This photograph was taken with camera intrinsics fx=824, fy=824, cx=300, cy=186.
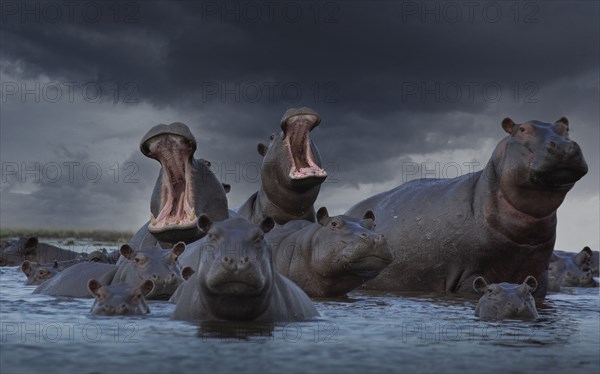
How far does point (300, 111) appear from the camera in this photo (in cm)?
1174

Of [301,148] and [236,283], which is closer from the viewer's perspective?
[236,283]

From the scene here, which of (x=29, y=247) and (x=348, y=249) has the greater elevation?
(x=29, y=247)

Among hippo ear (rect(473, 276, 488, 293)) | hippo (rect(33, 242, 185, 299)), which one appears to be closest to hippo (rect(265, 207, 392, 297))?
hippo ear (rect(473, 276, 488, 293))

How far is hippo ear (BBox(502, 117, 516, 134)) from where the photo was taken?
31.6 feet

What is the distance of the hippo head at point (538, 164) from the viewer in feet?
29.5

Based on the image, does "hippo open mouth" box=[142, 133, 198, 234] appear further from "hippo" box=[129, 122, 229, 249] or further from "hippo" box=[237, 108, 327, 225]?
"hippo" box=[237, 108, 327, 225]

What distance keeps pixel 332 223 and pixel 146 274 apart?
6.76 ft

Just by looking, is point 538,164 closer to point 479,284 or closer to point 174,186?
point 479,284

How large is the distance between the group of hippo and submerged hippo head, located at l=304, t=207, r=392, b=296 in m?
0.01

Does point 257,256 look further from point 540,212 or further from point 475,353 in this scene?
point 540,212

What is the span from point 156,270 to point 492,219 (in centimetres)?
405

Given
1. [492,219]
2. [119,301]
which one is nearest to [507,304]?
[492,219]

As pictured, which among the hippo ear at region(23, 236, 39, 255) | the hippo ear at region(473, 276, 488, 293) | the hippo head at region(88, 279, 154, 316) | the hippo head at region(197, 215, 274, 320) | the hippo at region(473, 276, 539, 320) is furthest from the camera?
the hippo ear at region(23, 236, 39, 255)

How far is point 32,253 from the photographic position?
750 inches
